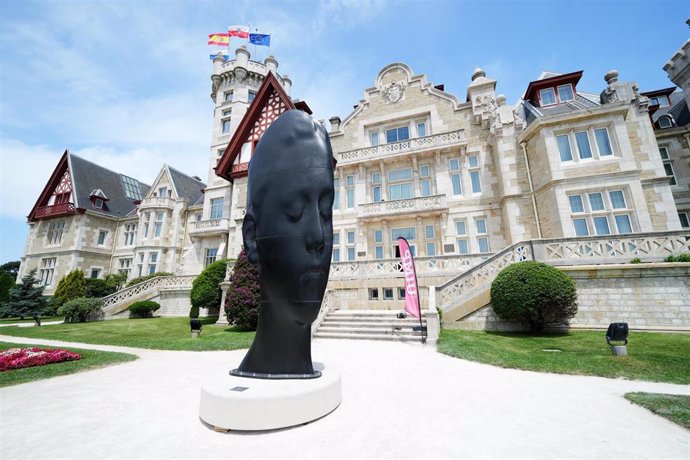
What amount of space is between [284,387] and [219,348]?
6511 mm

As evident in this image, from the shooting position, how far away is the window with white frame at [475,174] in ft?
59.8

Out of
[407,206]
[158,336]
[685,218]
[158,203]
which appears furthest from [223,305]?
[685,218]

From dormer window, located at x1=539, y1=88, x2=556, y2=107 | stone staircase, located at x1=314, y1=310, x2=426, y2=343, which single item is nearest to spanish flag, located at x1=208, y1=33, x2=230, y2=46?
dormer window, located at x1=539, y1=88, x2=556, y2=107

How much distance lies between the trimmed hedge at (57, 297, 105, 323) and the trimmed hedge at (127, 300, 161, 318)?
167 centimetres

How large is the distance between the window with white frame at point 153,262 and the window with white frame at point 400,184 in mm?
23445

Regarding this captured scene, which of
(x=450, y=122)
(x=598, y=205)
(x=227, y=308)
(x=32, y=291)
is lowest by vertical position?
(x=227, y=308)

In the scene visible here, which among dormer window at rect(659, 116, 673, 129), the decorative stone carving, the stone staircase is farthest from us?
the decorative stone carving

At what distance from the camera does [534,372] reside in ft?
20.2

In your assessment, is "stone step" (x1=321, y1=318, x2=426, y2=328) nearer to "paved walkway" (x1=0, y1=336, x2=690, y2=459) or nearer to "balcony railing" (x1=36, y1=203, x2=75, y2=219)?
"paved walkway" (x1=0, y1=336, x2=690, y2=459)

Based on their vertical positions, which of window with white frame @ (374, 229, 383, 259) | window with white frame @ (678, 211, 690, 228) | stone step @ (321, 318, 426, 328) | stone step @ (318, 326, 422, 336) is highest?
window with white frame @ (678, 211, 690, 228)

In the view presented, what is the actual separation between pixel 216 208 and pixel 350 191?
12089 mm

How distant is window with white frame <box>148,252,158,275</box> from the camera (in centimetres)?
2776

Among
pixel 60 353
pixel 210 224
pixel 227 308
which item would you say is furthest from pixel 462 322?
pixel 210 224

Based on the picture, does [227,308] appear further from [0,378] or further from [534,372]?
[534,372]
